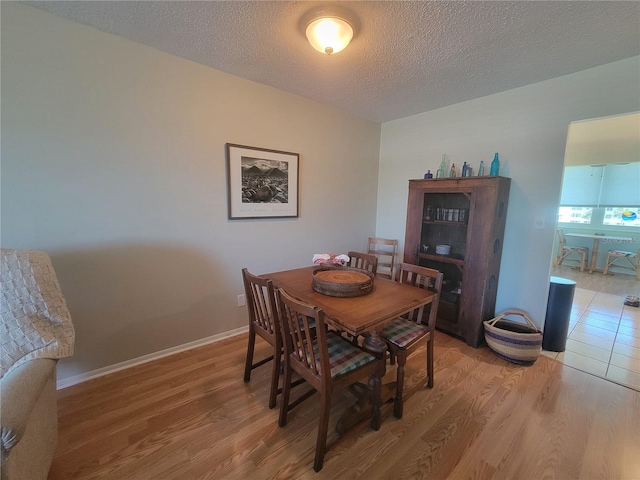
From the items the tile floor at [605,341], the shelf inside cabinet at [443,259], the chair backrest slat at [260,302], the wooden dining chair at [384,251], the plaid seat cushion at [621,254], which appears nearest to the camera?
the chair backrest slat at [260,302]

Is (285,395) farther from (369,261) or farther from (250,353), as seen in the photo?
(369,261)

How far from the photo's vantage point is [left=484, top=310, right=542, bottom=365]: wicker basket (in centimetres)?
212

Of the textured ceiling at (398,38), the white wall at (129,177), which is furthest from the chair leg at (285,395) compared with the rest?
the textured ceiling at (398,38)

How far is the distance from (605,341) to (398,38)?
3.38 metres

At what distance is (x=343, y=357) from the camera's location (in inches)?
57.8

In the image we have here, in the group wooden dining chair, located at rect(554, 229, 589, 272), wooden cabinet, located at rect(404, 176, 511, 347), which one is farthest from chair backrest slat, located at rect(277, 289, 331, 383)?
wooden dining chair, located at rect(554, 229, 589, 272)

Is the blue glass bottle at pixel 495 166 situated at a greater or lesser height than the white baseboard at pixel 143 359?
greater

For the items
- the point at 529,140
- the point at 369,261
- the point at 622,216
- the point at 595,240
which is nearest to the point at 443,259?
the point at 369,261

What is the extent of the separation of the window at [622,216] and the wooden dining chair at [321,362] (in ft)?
22.4

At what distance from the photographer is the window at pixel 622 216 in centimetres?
499

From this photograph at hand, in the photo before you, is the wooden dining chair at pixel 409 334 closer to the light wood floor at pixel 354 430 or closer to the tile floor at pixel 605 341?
the light wood floor at pixel 354 430

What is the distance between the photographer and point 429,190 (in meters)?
2.71

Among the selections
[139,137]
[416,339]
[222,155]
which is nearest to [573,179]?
[416,339]

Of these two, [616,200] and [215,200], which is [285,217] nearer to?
[215,200]
